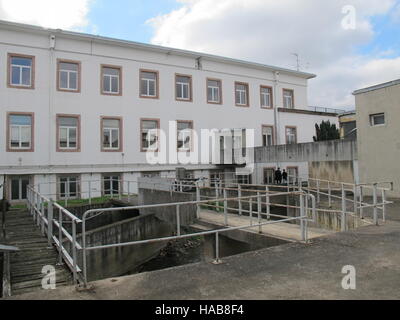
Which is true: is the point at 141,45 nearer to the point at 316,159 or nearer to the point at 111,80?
the point at 111,80

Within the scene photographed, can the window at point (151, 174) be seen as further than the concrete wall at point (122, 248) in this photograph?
Yes

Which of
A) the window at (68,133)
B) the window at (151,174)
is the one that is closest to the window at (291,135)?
the window at (151,174)

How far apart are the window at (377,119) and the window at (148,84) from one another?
1290cm

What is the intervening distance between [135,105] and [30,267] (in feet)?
52.0

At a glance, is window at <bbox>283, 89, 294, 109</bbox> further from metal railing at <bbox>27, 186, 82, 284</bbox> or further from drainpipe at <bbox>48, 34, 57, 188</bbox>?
metal railing at <bbox>27, 186, 82, 284</bbox>

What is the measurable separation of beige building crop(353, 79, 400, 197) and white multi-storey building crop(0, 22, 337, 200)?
10.8 metres

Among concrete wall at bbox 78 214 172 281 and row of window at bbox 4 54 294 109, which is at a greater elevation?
row of window at bbox 4 54 294 109

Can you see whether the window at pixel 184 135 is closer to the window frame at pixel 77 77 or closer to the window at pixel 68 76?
Answer: the window frame at pixel 77 77

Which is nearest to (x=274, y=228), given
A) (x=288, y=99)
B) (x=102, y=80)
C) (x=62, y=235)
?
(x=62, y=235)

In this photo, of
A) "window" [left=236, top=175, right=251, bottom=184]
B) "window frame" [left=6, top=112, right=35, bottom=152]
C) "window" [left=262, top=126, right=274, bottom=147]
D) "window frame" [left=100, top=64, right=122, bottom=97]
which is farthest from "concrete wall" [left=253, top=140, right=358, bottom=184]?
"window frame" [left=6, top=112, right=35, bottom=152]

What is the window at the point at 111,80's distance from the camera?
65.6ft

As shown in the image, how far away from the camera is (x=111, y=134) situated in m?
20.2

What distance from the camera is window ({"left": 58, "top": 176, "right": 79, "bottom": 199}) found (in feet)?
60.8
